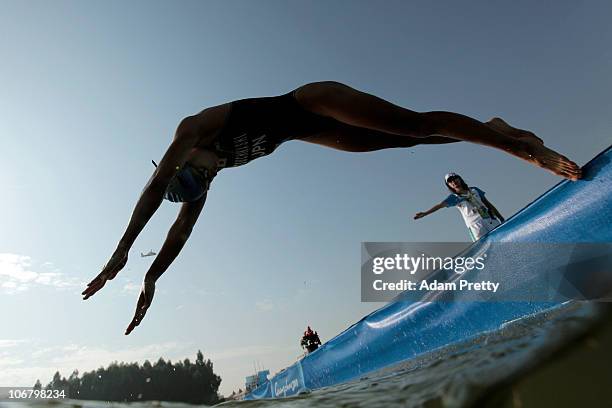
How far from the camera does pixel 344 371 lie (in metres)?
3.82

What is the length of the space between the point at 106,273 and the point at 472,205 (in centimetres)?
436

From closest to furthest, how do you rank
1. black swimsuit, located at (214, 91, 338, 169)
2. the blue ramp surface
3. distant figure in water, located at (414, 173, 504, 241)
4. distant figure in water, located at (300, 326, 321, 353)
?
the blue ramp surface, black swimsuit, located at (214, 91, 338, 169), distant figure in water, located at (414, 173, 504, 241), distant figure in water, located at (300, 326, 321, 353)

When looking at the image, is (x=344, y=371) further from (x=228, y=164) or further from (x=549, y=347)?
(x=549, y=347)

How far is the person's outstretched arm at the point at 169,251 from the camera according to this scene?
2672 mm

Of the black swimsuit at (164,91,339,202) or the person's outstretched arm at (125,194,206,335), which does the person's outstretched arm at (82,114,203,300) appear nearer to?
the black swimsuit at (164,91,339,202)

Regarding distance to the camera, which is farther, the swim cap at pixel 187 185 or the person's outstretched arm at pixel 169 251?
the person's outstretched arm at pixel 169 251

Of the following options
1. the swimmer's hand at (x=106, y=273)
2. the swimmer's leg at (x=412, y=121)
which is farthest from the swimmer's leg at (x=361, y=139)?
the swimmer's hand at (x=106, y=273)

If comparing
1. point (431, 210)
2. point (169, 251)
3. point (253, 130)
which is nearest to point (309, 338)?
point (431, 210)

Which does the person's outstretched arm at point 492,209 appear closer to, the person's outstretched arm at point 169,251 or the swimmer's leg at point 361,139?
the swimmer's leg at point 361,139

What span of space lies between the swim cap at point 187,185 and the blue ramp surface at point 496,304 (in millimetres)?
1804

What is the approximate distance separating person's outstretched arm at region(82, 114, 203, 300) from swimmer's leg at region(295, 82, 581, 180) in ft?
2.78

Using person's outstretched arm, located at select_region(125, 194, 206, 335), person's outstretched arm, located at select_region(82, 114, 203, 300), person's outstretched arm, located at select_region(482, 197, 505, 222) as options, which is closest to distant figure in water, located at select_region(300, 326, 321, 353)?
person's outstretched arm, located at select_region(482, 197, 505, 222)

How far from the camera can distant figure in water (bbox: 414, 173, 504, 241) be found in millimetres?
4797

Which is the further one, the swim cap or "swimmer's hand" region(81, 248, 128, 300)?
the swim cap
